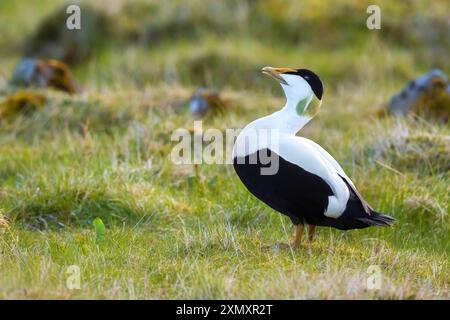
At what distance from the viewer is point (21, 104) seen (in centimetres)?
872

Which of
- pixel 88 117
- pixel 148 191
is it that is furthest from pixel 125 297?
pixel 88 117

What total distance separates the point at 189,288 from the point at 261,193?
76 cm

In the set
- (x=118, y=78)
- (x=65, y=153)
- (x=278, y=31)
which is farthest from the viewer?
(x=278, y=31)

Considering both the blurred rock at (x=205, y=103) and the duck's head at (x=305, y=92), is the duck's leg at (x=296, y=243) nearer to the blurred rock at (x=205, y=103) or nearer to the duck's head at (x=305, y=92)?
the duck's head at (x=305, y=92)

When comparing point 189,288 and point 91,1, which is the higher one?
point 91,1

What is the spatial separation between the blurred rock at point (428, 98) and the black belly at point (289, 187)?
150 inches

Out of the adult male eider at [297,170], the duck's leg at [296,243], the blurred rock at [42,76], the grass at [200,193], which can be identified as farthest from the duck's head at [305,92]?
the blurred rock at [42,76]

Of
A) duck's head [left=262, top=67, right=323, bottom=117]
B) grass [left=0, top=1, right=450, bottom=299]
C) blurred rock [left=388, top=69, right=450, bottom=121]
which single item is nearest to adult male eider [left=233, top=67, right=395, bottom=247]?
duck's head [left=262, top=67, right=323, bottom=117]

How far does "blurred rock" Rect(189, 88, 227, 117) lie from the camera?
871cm

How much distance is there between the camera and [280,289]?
4.54 metres

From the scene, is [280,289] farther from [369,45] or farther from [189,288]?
[369,45]

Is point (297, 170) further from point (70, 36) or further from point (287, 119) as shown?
point (70, 36)

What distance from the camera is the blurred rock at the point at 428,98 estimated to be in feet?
28.4
